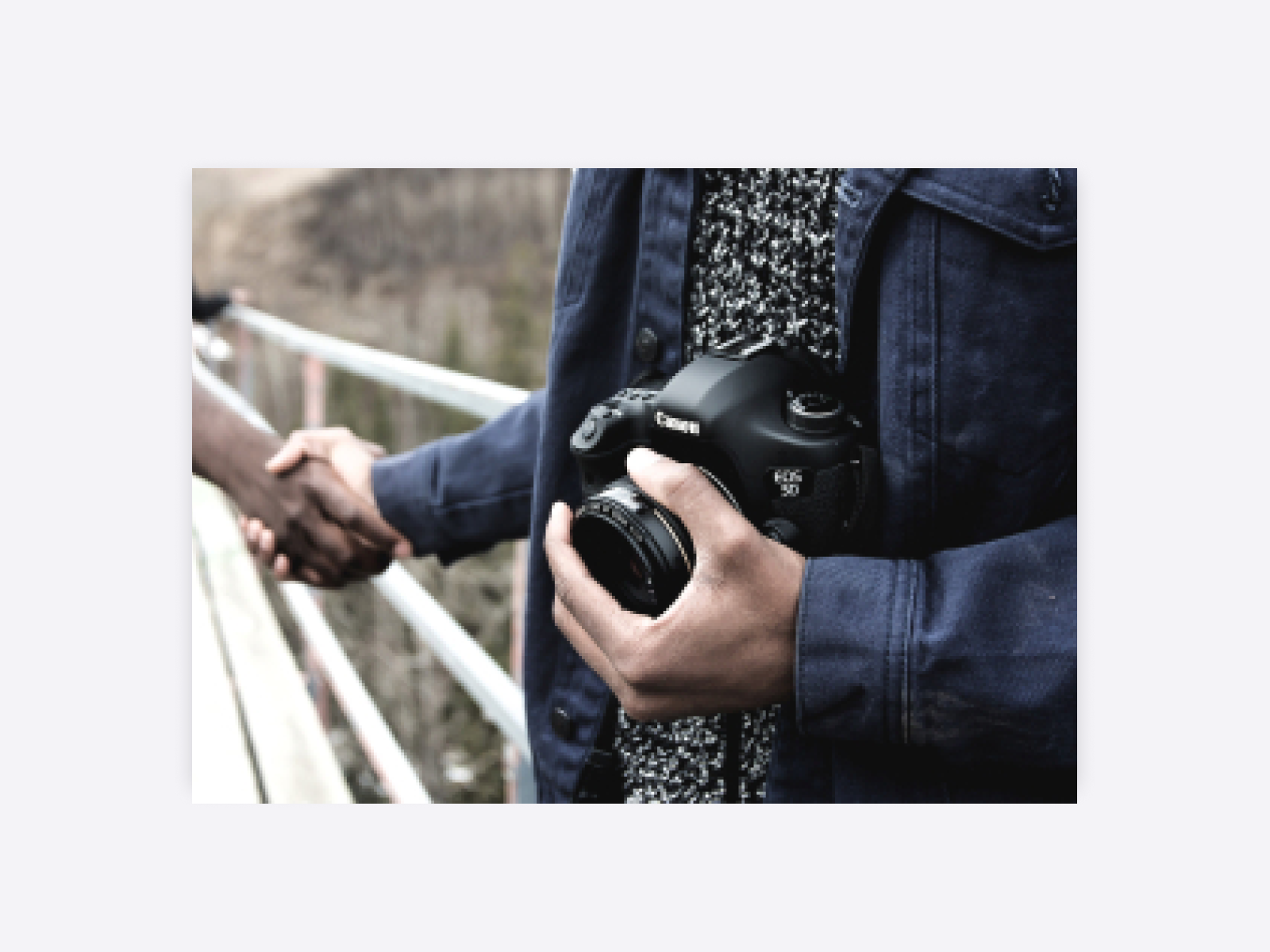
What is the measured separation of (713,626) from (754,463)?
108 millimetres

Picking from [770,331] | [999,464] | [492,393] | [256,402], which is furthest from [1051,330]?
[256,402]

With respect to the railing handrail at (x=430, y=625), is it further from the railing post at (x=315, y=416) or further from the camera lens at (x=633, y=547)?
the camera lens at (x=633, y=547)

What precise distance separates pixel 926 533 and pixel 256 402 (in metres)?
2.40

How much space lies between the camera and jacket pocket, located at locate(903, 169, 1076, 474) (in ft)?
1.66

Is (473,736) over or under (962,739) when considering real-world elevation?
under

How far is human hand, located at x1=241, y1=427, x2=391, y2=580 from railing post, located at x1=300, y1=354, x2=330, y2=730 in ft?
2.09

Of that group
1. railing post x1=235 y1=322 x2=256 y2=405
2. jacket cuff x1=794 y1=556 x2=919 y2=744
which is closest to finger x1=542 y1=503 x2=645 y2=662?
jacket cuff x1=794 y1=556 x2=919 y2=744

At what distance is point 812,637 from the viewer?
0.53 m

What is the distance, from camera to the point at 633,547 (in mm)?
573

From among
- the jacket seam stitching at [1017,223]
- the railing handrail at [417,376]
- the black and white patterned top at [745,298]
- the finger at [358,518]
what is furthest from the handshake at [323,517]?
the jacket seam stitching at [1017,223]

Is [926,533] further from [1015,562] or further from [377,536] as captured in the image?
[377,536]

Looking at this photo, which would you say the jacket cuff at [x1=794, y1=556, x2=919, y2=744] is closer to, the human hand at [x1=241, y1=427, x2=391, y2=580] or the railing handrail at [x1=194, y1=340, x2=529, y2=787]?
the railing handrail at [x1=194, y1=340, x2=529, y2=787]

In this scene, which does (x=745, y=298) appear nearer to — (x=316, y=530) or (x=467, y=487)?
(x=467, y=487)

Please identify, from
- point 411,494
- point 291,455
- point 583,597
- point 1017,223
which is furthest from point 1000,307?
point 291,455
